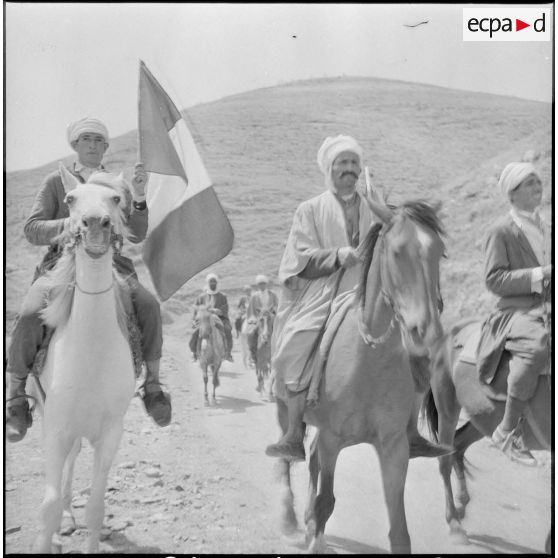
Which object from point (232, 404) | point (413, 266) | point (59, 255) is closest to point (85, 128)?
point (59, 255)

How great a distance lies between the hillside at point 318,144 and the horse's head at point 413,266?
211cm

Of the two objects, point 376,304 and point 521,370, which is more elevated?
point 376,304

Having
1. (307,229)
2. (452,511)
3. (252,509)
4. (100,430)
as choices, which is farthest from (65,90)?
(452,511)

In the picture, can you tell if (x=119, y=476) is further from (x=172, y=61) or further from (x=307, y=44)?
(x=307, y=44)

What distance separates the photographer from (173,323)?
8.87m

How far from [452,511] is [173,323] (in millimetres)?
4381

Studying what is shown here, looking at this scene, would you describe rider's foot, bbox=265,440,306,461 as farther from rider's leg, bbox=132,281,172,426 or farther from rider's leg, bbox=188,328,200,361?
rider's leg, bbox=188,328,200,361

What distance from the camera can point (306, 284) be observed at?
541 centimetres

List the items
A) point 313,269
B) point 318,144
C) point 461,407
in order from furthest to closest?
point 318,144 → point 461,407 → point 313,269

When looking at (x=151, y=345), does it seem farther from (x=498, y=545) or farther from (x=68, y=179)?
(x=498, y=545)

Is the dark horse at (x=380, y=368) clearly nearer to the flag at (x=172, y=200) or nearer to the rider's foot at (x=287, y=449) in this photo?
the rider's foot at (x=287, y=449)

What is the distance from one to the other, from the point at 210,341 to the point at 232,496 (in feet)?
7.43
